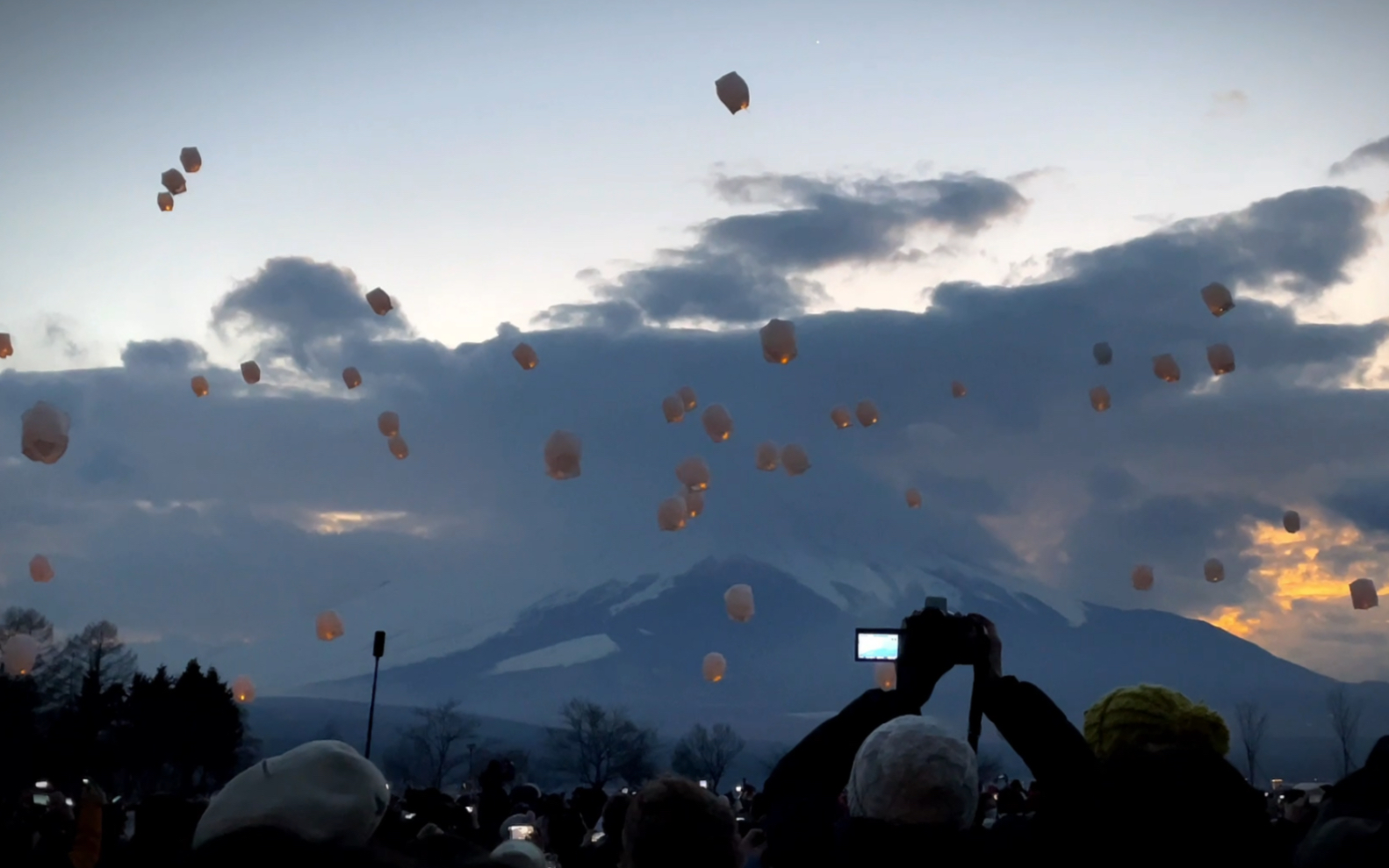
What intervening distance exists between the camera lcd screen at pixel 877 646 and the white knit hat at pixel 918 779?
2.70 m

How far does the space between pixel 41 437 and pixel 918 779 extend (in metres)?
15.0

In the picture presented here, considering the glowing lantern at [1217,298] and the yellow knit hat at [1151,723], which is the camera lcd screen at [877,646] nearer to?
the yellow knit hat at [1151,723]

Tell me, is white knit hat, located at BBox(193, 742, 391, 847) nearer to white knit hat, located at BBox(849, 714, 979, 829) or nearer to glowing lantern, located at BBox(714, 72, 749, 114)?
white knit hat, located at BBox(849, 714, 979, 829)

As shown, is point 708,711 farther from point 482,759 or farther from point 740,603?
point 740,603

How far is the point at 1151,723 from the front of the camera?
3604 millimetres

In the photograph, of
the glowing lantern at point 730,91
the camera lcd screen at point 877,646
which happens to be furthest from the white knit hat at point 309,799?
the glowing lantern at point 730,91

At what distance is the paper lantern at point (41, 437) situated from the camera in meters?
15.5

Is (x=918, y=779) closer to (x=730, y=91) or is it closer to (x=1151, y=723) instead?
(x=1151, y=723)

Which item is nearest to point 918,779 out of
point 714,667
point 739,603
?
point 739,603

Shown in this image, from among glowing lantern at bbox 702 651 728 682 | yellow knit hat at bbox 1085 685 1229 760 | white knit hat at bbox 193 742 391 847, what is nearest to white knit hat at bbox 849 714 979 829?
yellow knit hat at bbox 1085 685 1229 760

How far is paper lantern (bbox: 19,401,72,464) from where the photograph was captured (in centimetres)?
1548

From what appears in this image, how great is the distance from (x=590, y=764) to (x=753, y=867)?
104205 millimetres

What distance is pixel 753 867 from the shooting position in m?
4.38

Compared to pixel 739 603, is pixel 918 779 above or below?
below
